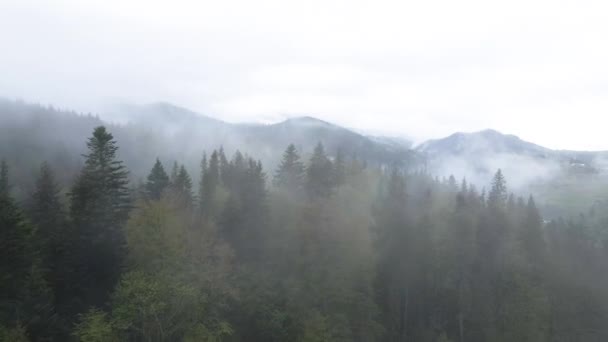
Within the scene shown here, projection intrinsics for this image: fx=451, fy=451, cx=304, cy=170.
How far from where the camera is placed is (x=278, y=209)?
160ft

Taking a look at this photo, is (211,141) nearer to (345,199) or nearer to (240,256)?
(345,199)

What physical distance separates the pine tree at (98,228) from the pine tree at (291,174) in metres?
26.5

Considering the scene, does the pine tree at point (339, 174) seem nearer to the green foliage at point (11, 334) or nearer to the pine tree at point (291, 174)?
the pine tree at point (291, 174)

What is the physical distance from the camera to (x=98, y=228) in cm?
3102

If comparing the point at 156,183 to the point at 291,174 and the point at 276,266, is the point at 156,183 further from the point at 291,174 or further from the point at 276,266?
the point at 291,174

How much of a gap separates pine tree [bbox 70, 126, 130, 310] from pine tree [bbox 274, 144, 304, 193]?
87.0ft

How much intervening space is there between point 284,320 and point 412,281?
22660 millimetres

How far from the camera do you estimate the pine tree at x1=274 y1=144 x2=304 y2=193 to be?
57.5 meters

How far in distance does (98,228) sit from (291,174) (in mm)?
30511

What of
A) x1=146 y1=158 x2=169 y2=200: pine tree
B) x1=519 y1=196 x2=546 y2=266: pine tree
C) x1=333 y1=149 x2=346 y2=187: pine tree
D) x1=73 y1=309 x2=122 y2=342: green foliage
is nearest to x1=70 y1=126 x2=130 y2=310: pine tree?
x1=73 y1=309 x2=122 y2=342: green foliage

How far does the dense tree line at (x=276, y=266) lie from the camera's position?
85.1 ft

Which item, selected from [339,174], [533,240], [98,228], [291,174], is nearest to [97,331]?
[98,228]

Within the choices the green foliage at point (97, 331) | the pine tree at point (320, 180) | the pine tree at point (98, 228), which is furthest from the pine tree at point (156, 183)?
the green foliage at point (97, 331)

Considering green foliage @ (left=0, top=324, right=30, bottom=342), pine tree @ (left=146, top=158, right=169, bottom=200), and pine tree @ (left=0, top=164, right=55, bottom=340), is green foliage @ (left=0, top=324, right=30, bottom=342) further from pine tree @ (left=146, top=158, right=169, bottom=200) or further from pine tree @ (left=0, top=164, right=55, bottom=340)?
pine tree @ (left=146, top=158, right=169, bottom=200)
